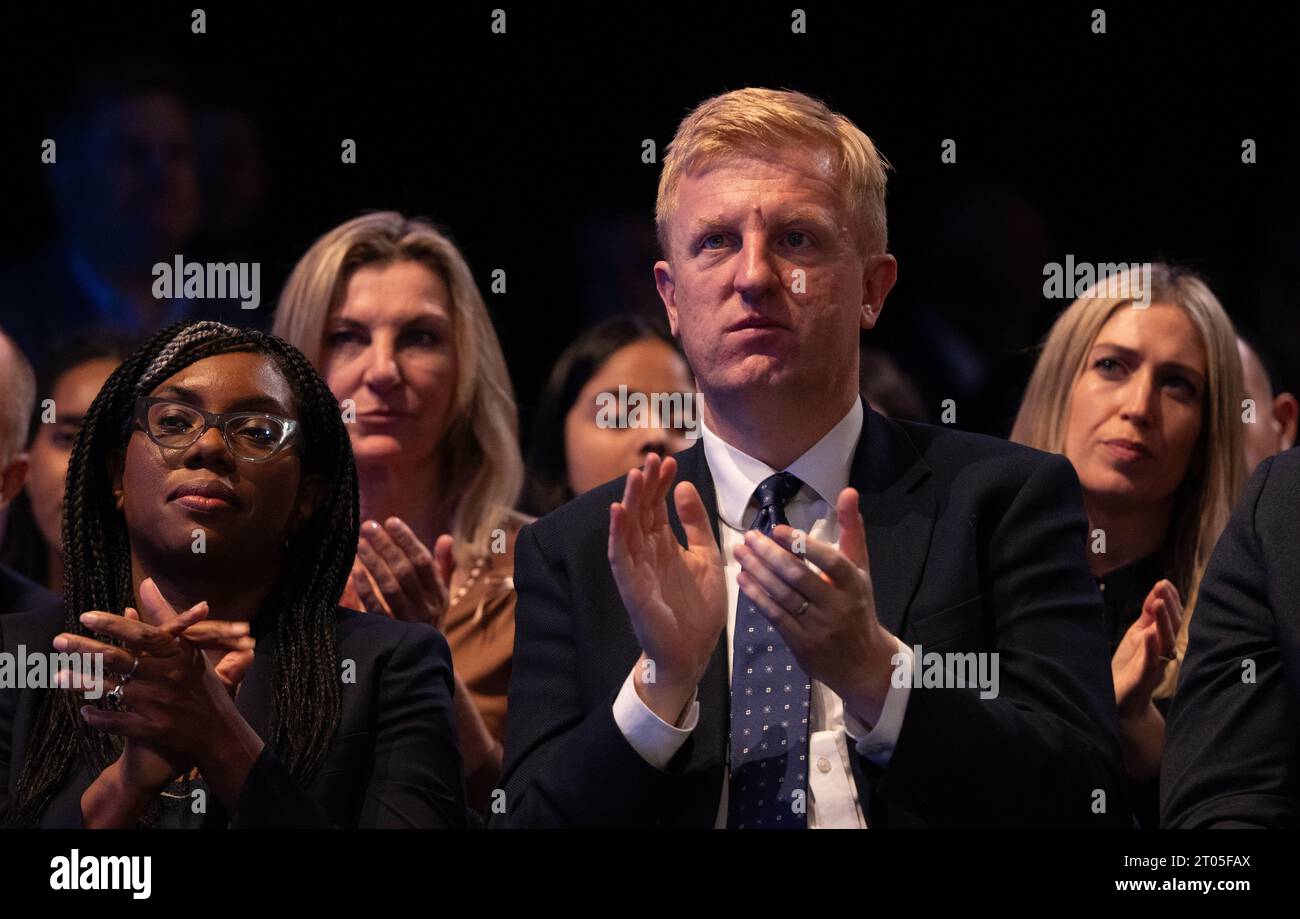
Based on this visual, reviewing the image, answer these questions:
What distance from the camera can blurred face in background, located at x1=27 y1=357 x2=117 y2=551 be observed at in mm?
4211

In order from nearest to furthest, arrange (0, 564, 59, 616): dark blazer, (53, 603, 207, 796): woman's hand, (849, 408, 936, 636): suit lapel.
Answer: (53, 603, 207, 796): woman's hand < (849, 408, 936, 636): suit lapel < (0, 564, 59, 616): dark blazer

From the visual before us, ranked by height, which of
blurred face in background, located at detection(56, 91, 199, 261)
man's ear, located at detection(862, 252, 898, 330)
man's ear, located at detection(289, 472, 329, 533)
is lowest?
man's ear, located at detection(289, 472, 329, 533)

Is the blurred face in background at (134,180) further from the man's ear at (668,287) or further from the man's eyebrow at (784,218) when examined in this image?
the man's eyebrow at (784,218)

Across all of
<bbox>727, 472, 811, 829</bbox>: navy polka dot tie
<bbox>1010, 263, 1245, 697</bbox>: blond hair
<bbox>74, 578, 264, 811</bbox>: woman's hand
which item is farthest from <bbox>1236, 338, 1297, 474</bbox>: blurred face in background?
<bbox>74, 578, 264, 811</bbox>: woman's hand

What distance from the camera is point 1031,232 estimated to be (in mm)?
4281

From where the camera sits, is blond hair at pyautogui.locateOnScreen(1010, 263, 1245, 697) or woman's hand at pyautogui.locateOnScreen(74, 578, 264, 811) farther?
blond hair at pyautogui.locateOnScreen(1010, 263, 1245, 697)

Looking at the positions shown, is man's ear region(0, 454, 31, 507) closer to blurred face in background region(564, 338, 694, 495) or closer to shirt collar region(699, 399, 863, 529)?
blurred face in background region(564, 338, 694, 495)

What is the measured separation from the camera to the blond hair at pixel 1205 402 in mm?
3855

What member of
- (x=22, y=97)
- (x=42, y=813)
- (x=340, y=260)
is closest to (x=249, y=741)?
(x=42, y=813)

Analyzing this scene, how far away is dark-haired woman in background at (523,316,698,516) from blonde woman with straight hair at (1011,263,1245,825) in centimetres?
93

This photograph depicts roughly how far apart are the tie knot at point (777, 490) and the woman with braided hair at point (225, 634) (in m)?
0.65

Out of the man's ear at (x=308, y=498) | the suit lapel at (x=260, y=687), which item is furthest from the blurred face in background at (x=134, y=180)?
the suit lapel at (x=260, y=687)

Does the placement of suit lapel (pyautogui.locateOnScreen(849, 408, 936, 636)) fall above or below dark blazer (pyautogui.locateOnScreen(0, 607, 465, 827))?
above

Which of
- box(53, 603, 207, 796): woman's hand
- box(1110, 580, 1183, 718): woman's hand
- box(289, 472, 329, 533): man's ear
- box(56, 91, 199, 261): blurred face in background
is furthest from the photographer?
box(56, 91, 199, 261): blurred face in background
